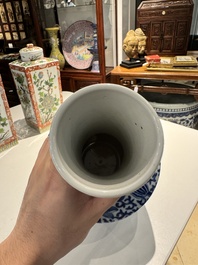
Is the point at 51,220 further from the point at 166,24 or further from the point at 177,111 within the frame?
the point at 166,24

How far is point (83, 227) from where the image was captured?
0.32 m

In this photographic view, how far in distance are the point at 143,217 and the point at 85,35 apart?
4.33 feet

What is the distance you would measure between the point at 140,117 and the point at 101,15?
3.69 feet

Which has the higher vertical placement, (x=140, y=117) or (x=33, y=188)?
(x=140, y=117)

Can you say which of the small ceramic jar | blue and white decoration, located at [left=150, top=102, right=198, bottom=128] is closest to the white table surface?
the small ceramic jar

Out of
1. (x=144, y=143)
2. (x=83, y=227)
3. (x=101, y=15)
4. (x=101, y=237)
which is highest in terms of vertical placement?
(x=101, y=15)

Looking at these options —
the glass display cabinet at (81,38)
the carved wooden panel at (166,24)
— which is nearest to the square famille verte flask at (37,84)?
the glass display cabinet at (81,38)

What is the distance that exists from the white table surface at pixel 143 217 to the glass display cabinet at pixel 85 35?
97 centimetres

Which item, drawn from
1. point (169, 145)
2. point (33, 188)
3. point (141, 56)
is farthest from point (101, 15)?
point (33, 188)

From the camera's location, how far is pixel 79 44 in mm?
1447

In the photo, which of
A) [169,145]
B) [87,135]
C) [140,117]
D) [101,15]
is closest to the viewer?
[140,117]

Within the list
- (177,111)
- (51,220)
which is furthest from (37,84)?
(177,111)

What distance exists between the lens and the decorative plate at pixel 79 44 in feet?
4.55

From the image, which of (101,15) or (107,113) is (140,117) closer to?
(107,113)
